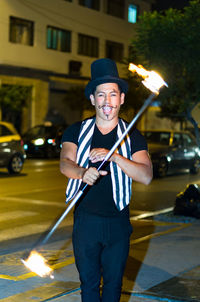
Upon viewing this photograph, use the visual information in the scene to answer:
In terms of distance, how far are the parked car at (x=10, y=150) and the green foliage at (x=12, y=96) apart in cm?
1394

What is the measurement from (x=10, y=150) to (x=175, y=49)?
8381mm

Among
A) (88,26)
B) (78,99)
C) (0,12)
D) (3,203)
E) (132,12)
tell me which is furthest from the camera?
(132,12)

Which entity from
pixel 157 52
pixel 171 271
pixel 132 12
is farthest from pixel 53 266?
pixel 132 12

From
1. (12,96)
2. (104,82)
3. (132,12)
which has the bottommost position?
(104,82)

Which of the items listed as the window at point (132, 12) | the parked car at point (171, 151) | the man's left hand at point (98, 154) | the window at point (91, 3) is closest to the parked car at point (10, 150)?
the parked car at point (171, 151)

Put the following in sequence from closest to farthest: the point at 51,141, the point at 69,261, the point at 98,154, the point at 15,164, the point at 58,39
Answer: the point at 98,154 < the point at 69,261 < the point at 15,164 < the point at 51,141 < the point at 58,39

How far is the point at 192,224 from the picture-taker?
934 centimetres

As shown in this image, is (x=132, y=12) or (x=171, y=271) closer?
(x=171, y=271)

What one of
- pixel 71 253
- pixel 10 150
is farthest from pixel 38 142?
pixel 71 253

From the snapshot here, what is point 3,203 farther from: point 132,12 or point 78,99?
point 132,12

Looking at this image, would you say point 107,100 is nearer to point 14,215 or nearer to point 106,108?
point 106,108

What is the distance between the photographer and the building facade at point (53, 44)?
114 feet

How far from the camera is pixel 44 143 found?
90.0ft

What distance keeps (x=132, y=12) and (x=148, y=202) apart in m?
34.7
